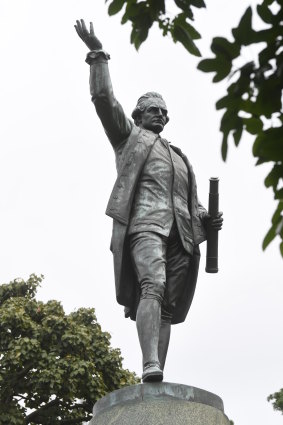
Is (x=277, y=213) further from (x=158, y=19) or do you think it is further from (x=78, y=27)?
(x=78, y=27)

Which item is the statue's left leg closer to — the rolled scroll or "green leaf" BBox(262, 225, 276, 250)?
the rolled scroll

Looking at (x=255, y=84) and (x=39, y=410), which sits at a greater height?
(x=39, y=410)

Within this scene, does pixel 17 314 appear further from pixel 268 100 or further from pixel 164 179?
pixel 268 100

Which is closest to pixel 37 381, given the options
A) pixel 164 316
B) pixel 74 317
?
pixel 74 317

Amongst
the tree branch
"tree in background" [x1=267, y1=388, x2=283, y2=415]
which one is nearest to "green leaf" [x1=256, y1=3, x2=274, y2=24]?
the tree branch

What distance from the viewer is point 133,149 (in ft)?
28.6

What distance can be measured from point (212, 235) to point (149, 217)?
76 centimetres

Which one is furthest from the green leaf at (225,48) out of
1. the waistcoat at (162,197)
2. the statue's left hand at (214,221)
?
A: the statue's left hand at (214,221)

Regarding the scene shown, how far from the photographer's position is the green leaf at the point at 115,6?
4.29 m

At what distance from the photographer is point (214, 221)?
8.82 metres

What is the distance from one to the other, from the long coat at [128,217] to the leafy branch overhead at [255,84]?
4536 mm

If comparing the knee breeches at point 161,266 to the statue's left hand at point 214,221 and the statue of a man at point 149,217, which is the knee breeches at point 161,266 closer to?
the statue of a man at point 149,217

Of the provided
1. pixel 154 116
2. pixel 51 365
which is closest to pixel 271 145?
pixel 154 116

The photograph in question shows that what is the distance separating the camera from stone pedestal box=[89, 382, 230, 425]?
725cm
